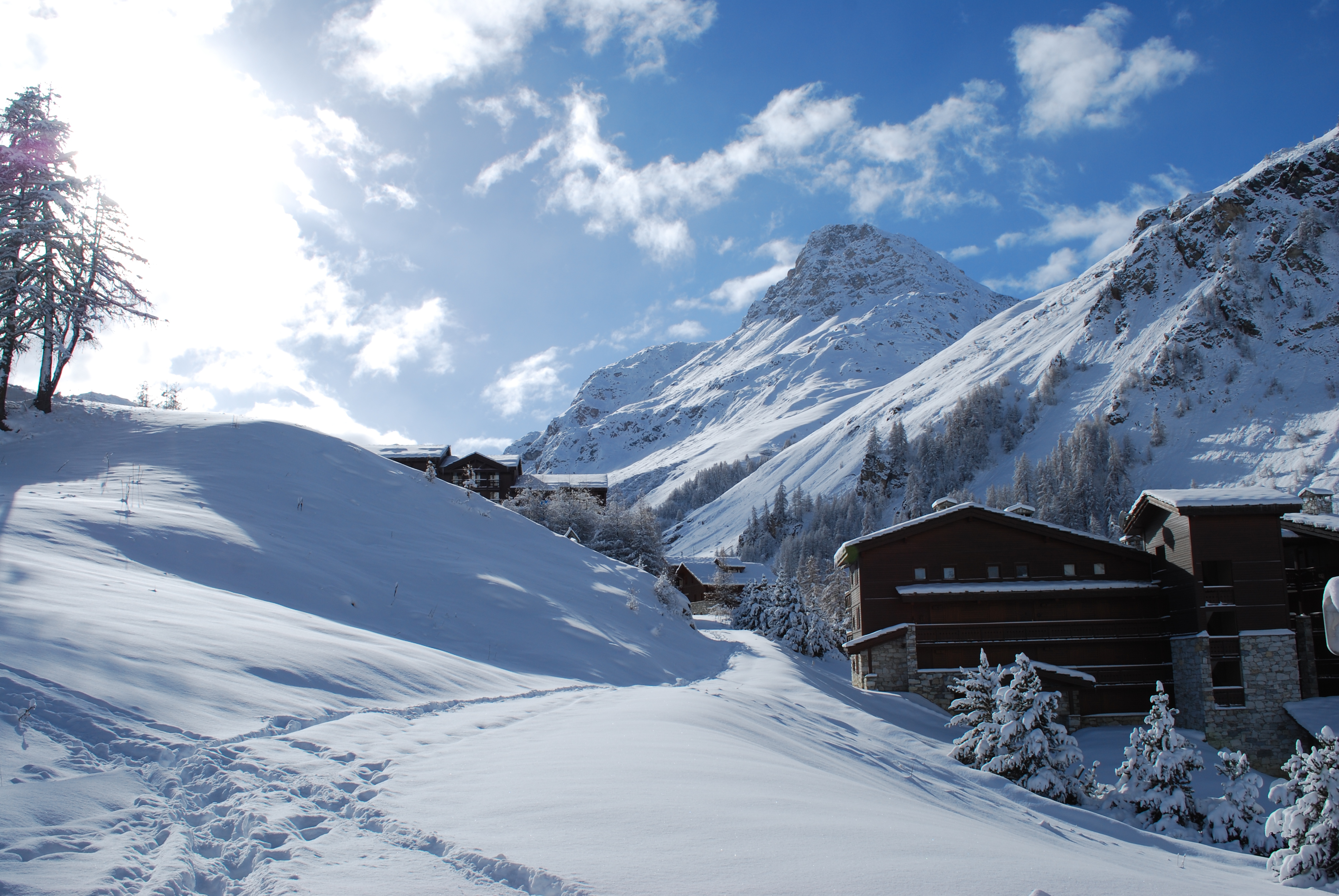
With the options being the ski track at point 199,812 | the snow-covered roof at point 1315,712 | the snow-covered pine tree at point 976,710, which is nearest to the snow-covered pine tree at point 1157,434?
the snow-covered roof at point 1315,712

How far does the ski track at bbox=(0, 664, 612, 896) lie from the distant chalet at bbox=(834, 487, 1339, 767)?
28967mm

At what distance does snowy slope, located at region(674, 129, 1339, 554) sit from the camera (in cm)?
12681

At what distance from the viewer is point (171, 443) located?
24672 mm

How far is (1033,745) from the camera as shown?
17391mm

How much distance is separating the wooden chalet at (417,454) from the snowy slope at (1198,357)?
99.1 metres

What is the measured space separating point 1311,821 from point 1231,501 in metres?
21.6

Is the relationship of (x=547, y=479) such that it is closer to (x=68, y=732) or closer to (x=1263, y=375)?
(x=68, y=732)

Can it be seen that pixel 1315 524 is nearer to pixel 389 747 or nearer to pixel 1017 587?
pixel 1017 587

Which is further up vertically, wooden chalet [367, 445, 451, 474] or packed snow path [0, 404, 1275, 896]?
wooden chalet [367, 445, 451, 474]

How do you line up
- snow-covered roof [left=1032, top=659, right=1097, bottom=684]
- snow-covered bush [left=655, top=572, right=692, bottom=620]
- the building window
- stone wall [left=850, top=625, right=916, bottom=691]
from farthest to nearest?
stone wall [left=850, top=625, right=916, bottom=691] < snow-covered roof [left=1032, top=659, right=1097, bottom=684] < the building window < snow-covered bush [left=655, top=572, right=692, bottom=620]

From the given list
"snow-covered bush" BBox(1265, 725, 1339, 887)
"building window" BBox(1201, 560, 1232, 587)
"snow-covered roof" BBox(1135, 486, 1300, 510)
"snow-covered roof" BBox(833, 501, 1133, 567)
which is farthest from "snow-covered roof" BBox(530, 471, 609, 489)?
"snow-covered bush" BBox(1265, 725, 1339, 887)

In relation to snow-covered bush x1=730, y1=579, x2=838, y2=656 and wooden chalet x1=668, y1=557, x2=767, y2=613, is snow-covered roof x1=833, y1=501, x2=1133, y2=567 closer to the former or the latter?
snow-covered bush x1=730, y1=579, x2=838, y2=656

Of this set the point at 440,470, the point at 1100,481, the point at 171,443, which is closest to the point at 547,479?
the point at 440,470

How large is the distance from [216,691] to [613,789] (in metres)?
4.98
